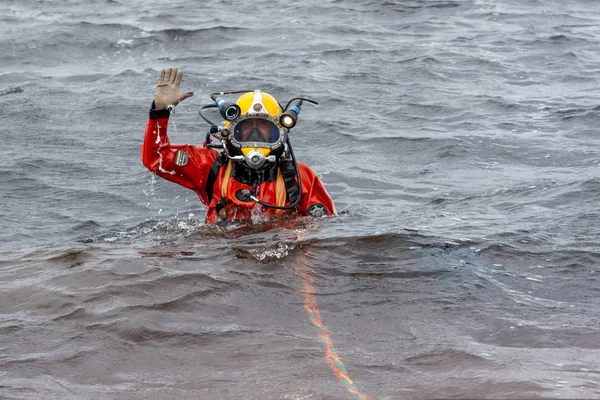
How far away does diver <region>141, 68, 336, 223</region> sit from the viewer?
605cm

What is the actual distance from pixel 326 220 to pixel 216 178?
794mm

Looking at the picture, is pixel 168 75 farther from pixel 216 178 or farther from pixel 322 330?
pixel 322 330

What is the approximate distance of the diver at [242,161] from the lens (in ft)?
19.8

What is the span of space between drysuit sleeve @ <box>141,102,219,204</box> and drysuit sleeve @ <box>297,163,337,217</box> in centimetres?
66

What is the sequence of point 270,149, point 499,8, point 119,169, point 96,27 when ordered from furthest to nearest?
point 499,8 → point 96,27 → point 119,169 → point 270,149

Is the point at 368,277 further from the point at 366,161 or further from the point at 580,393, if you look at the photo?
the point at 366,161

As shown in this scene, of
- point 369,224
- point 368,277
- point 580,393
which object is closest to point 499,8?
point 369,224

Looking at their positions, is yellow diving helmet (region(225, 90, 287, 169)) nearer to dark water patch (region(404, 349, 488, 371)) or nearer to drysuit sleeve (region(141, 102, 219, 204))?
drysuit sleeve (region(141, 102, 219, 204))

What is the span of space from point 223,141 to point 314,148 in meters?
3.85

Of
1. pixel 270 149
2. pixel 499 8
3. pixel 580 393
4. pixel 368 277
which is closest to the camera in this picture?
pixel 580 393

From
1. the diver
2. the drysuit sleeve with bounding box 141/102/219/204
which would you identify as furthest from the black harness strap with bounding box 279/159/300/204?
the drysuit sleeve with bounding box 141/102/219/204

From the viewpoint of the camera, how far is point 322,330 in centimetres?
430

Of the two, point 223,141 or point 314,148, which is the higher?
point 223,141

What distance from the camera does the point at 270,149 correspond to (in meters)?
6.04
